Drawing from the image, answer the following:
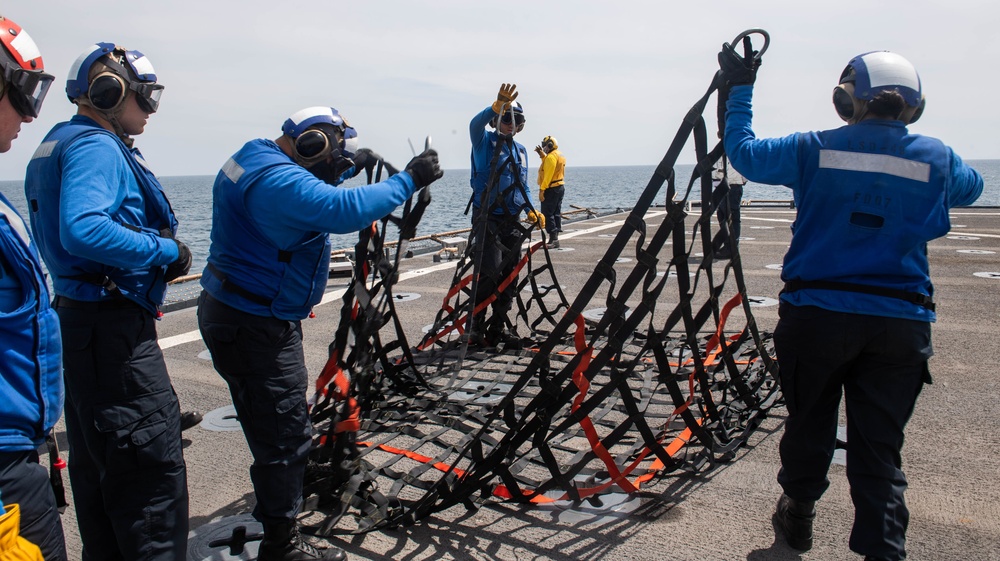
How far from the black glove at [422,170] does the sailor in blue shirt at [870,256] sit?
4.52ft

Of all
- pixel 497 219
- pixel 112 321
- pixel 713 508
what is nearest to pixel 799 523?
pixel 713 508

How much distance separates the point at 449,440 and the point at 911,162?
10.2ft

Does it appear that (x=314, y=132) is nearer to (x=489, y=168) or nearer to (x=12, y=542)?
(x=12, y=542)

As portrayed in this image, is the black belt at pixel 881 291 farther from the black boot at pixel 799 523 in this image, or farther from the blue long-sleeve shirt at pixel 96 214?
the blue long-sleeve shirt at pixel 96 214

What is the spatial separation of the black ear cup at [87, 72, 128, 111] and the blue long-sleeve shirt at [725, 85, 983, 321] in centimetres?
269

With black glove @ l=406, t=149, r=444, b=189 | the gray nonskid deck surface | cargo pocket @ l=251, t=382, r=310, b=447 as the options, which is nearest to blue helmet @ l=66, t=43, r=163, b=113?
black glove @ l=406, t=149, r=444, b=189

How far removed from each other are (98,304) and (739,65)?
9.50 ft

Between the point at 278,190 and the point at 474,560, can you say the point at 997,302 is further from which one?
the point at 278,190

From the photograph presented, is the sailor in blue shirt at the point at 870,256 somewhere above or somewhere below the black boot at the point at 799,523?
above

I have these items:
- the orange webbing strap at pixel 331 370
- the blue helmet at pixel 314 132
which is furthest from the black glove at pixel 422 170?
the orange webbing strap at pixel 331 370

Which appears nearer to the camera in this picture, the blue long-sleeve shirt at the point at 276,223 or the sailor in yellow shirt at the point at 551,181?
the blue long-sleeve shirt at the point at 276,223

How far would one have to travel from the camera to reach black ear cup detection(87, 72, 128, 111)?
288 centimetres

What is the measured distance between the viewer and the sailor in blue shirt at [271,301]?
3033 mm

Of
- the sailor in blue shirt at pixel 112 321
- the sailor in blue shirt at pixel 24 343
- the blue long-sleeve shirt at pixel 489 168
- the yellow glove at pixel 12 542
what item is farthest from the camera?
the blue long-sleeve shirt at pixel 489 168
